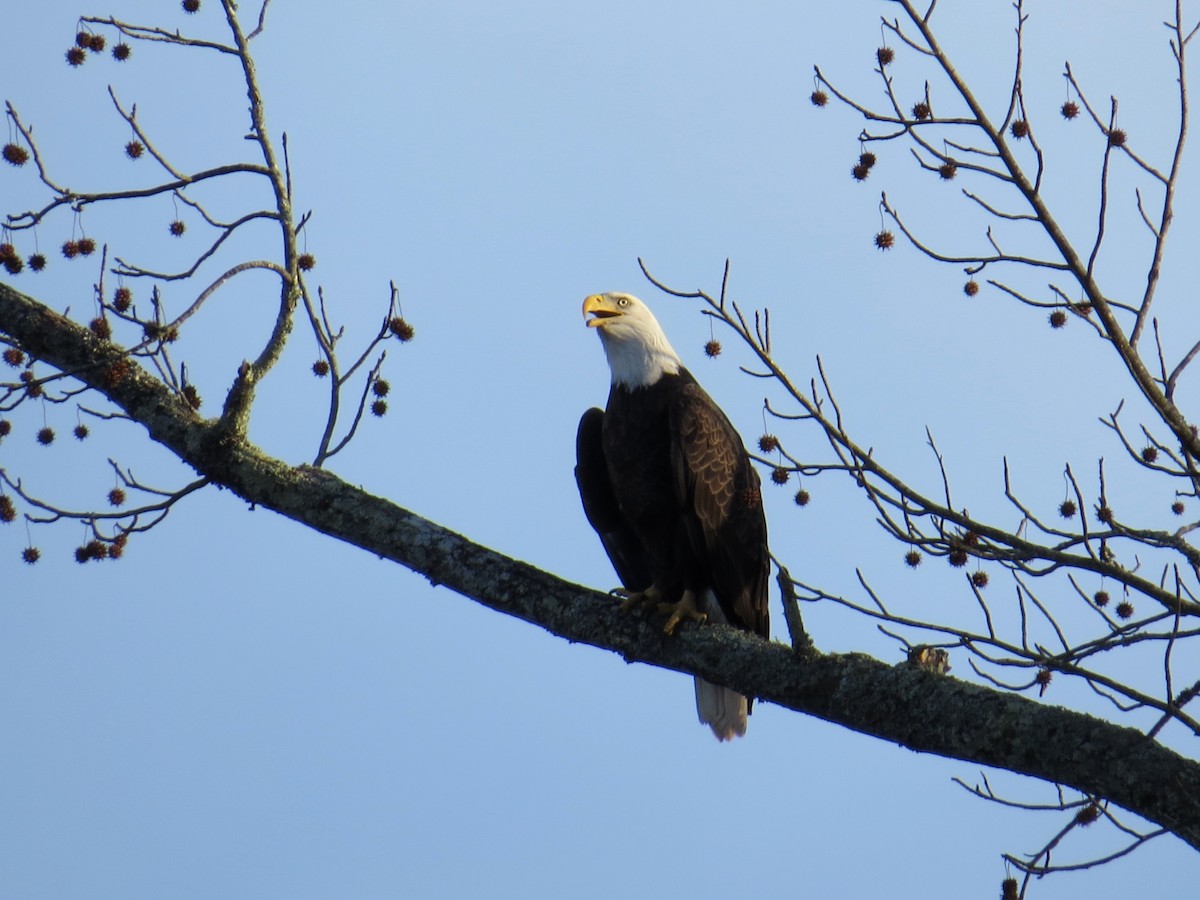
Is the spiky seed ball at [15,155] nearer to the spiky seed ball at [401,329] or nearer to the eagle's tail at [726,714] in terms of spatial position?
the spiky seed ball at [401,329]

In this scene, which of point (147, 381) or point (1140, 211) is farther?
point (147, 381)

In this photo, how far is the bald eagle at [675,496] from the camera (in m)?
4.76

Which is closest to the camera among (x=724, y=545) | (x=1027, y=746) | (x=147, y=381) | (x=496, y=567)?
(x=1027, y=746)

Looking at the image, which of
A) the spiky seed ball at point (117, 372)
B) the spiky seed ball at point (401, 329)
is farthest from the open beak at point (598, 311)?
the spiky seed ball at point (117, 372)

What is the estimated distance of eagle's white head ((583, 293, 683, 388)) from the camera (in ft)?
17.2

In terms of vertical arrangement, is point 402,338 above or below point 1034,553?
above

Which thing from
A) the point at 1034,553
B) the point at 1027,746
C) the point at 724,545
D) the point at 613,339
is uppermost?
the point at 613,339

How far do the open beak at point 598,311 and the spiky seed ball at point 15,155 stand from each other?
7.22 feet

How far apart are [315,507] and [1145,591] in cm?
235

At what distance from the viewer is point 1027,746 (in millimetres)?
2996

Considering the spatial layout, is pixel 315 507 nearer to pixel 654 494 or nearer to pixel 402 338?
pixel 402 338

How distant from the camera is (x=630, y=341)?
17.5 feet

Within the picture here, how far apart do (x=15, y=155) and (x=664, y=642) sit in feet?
8.45

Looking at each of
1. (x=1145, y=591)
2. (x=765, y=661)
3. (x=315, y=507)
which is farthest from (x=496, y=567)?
(x=1145, y=591)
